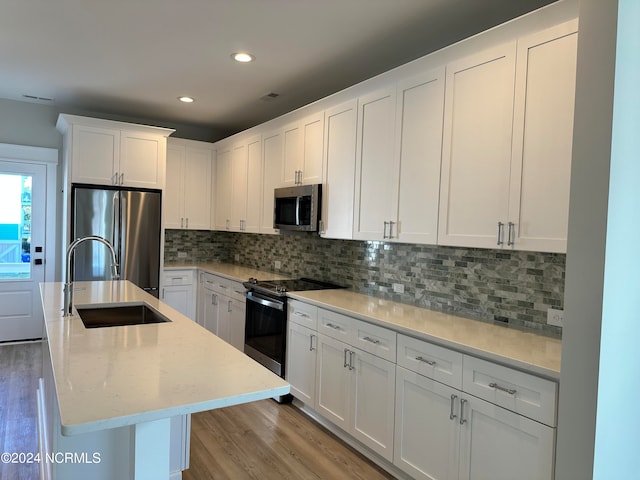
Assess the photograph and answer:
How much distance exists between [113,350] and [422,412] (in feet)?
4.91

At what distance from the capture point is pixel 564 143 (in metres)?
1.91

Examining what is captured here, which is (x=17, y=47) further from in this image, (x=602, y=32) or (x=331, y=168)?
(x=602, y=32)

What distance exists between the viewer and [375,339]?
2.56m

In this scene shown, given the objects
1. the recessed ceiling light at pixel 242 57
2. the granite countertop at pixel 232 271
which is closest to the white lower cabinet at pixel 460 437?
the granite countertop at pixel 232 271

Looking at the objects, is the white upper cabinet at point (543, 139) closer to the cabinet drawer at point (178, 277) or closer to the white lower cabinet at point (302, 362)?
the white lower cabinet at point (302, 362)

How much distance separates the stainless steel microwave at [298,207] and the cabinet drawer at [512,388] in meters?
1.89

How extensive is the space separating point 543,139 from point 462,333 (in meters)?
1.00

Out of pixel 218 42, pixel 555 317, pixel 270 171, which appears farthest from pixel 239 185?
pixel 555 317

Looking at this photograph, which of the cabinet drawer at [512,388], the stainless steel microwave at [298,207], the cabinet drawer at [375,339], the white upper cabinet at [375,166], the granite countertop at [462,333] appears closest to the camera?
the cabinet drawer at [512,388]

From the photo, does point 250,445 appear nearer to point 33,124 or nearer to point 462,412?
point 462,412

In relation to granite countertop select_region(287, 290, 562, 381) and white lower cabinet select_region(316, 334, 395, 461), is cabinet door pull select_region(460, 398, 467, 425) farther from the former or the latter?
white lower cabinet select_region(316, 334, 395, 461)

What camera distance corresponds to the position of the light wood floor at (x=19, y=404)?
251 centimetres

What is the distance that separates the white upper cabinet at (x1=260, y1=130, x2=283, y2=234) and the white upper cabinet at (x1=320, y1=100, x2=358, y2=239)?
2.59 feet

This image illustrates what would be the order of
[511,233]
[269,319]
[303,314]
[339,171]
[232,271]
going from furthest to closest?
1. [232,271]
2. [269,319]
3. [339,171]
4. [303,314]
5. [511,233]
